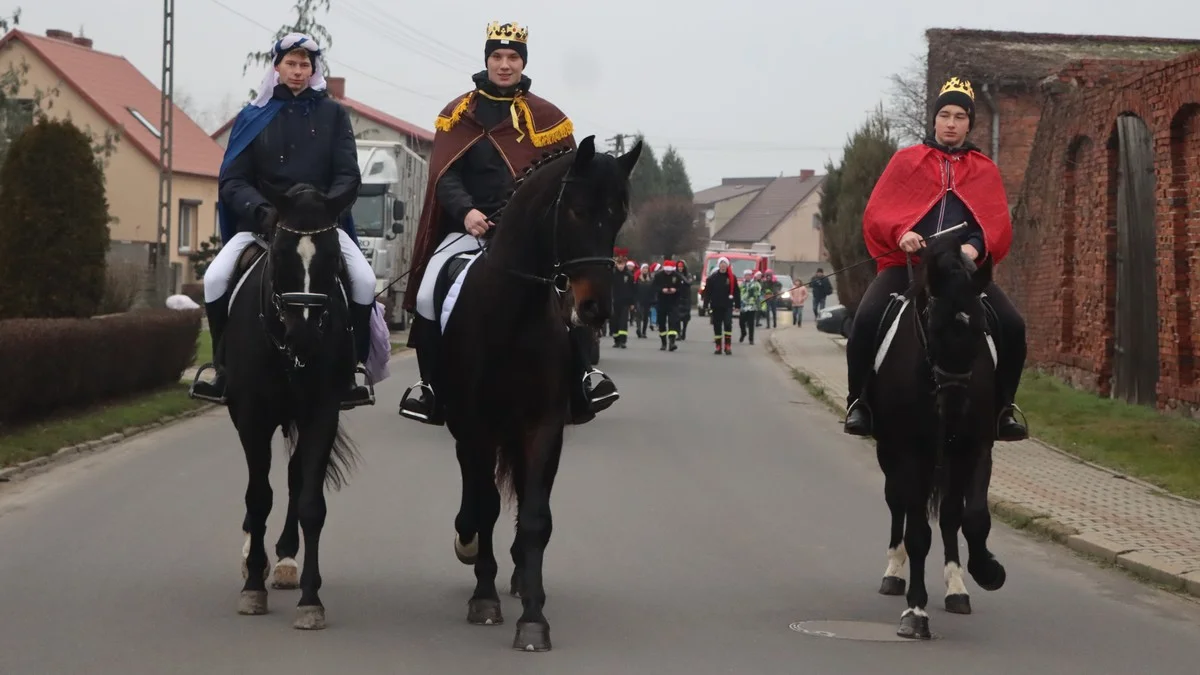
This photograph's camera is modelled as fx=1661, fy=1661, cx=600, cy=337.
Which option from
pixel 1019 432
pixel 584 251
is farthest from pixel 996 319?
pixel 584 251

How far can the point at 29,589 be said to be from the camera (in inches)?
324

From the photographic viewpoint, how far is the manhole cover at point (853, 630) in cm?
757

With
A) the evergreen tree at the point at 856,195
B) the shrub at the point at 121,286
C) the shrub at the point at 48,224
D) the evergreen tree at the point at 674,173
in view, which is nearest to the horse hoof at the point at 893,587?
the shrub at the point at 48,224

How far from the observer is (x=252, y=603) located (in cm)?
773

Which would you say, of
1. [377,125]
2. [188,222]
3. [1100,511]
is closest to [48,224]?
[1100,511]

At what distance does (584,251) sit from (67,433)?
9.76 m

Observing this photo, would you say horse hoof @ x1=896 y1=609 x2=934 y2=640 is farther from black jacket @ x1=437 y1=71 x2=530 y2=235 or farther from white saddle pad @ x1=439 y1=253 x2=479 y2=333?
black jacket @ x1=437 y1=71 x2=530 y2=235

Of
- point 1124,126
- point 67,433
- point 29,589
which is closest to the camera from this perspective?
point 29,589

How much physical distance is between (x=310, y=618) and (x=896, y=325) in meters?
3.17

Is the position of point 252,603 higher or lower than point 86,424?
higher

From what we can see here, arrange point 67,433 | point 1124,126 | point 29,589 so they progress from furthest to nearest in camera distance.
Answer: point 1124,126
point 67,433
point 29,589

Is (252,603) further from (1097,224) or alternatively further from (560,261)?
(1097,224)

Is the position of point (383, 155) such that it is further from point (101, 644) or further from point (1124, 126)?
point (101, 644)

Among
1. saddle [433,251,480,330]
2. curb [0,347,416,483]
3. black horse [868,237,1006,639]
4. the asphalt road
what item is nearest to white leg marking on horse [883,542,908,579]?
the asphalt road
